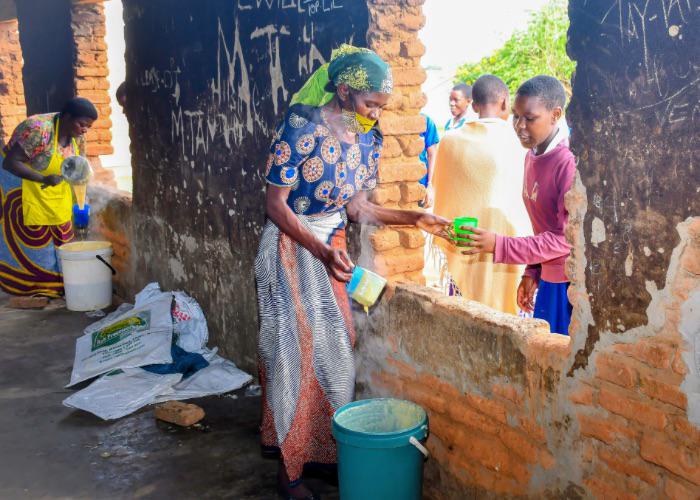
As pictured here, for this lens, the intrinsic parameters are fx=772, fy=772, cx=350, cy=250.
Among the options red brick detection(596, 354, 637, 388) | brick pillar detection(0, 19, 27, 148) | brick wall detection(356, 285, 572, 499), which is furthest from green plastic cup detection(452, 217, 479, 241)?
brick pillar detection(0, 19, 27, 148)

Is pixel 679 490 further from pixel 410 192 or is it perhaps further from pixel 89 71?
pixel 89 71

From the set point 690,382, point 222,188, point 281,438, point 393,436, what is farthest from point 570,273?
point 222,188

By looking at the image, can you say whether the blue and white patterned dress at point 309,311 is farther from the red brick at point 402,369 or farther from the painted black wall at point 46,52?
the painted black wall at point 46,52

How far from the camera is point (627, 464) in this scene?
2.53m

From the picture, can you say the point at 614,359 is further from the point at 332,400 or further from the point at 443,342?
the point at 332,400

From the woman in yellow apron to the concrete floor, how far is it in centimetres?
203

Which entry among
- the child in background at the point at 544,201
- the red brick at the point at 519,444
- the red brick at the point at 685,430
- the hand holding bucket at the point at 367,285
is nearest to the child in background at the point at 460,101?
the child in background at the point at 544,201

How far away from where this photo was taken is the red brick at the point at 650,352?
236 cm

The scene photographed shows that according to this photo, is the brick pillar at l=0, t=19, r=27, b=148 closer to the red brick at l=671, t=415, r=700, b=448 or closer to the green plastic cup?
→ the green plastic cup

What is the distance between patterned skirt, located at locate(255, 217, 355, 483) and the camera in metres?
3.49

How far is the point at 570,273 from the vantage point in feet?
8.75

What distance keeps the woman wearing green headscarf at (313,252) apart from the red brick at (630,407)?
3.52 feet

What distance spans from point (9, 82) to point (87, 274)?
20.6ft

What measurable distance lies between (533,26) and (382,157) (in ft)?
41.6
